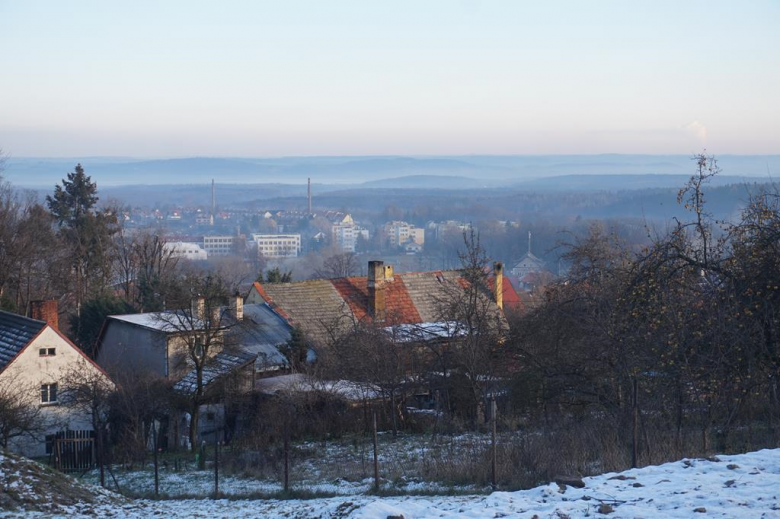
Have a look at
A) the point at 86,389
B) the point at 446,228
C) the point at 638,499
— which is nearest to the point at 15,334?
the point at 86,389

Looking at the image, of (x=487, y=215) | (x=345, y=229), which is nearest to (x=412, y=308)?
(x=345, y=229)

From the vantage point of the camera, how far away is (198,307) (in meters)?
23.3

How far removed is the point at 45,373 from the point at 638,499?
1755 cm

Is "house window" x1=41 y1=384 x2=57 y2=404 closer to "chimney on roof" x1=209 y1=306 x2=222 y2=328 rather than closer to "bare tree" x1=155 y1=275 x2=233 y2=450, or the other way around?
"bare tree" x1=155 y1=275 x2=233 y2=450

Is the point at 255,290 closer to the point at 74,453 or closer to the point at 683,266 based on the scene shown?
the point at 74,453

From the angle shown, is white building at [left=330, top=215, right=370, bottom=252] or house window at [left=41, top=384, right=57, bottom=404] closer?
house window at [left=41, top=384, right=57, bottom=404]

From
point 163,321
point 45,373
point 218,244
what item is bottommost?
point 218,244

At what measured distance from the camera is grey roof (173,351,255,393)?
21.8 m

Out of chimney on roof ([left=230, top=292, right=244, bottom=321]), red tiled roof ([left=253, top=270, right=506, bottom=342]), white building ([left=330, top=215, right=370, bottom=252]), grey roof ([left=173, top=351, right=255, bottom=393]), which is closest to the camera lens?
grey roof ([left=173, top=351, right=255, bottom=393])

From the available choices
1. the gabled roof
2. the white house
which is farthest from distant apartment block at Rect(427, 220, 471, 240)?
the white house

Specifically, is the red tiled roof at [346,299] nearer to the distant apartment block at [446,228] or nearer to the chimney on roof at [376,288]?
the chimney on roof at [376,288]

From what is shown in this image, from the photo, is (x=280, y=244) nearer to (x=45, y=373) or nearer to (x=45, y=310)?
(x=45, y=310)

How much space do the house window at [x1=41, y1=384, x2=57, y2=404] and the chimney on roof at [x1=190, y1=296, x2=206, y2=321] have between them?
405 cm

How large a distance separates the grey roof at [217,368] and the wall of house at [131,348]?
1.98m
